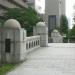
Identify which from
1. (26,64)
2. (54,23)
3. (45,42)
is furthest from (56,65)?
(54,23)

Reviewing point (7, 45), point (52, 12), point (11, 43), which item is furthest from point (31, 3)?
point (11, 43)

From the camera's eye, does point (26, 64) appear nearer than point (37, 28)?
Yes

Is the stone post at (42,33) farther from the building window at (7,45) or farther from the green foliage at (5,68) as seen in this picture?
the green foliage at (5,68)

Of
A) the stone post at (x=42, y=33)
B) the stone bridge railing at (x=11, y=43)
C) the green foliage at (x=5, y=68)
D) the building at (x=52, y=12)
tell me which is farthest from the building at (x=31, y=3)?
the green foliage at (x=5, y=68)

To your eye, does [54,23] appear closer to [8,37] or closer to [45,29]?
[45,29]

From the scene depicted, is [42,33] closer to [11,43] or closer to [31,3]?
[11,43]

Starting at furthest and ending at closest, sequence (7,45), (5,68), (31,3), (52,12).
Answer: (31,3) → (52,12) → (7,45) → (5,68)

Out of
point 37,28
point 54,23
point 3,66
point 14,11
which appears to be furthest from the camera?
point 54,23

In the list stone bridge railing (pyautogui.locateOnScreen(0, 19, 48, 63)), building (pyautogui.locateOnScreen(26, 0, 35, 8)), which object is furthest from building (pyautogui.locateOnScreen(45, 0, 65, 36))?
stone bridge railing (pyautogui.locateOnScreen(0, 19, 48, 63))

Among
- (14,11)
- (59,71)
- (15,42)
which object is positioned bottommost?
(59,71)

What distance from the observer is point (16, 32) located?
1295 cm

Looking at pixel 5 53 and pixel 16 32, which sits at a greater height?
pixel 16 32

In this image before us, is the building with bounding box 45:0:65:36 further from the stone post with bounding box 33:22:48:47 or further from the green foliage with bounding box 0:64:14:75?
the green foliage with bounding box 0:64:14:75

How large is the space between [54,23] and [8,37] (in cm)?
8047
